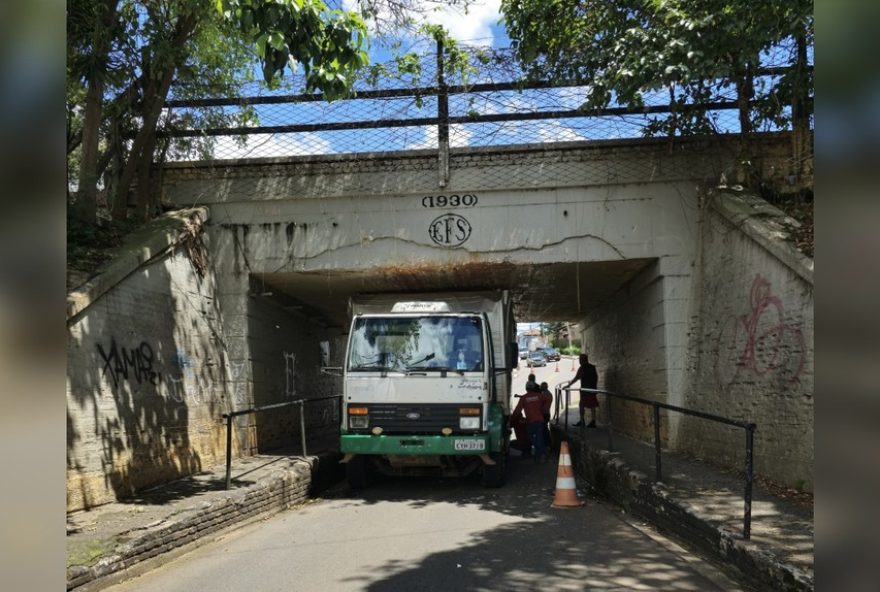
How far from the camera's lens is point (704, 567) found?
5.70 meters

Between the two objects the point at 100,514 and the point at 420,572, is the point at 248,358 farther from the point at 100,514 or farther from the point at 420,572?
the point at 420,572

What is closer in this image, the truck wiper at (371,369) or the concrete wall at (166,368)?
the concrete wall at (166,368)

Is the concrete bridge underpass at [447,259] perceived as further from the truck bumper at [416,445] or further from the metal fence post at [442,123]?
the truck bumper at [416,445]

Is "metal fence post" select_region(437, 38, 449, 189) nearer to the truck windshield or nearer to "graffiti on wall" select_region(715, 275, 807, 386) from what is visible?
the truck windshield

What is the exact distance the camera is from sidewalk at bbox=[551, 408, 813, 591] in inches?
192

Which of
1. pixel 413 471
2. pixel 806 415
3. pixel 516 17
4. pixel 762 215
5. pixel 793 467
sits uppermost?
pixel 516 17

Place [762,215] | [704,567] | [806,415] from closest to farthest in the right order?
1. [704,567]
2. [806,415]
3. [762,215]

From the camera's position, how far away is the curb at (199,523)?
5508mm

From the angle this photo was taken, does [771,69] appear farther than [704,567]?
Yes

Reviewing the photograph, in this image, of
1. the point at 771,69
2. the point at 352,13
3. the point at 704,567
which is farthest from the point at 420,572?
the point at 771,69

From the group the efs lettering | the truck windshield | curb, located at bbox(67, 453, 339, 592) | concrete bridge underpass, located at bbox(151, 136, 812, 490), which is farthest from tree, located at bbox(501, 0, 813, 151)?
curb, located at bbox(67, 453, 339, 592)

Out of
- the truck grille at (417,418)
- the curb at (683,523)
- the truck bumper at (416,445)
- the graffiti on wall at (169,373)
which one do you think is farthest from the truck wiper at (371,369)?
the curb at (683,523)

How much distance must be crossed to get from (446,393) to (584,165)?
484 centimetres

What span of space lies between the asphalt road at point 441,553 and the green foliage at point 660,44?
18.5 feet
